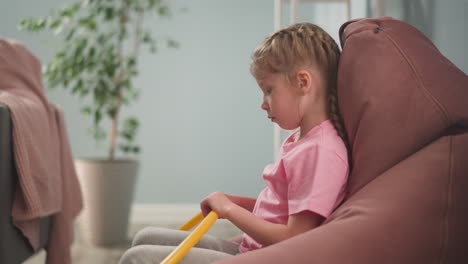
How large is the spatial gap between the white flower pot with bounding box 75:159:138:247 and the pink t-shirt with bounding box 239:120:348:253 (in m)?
1.92

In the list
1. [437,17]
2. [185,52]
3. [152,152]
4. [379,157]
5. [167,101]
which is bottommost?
[152,152]

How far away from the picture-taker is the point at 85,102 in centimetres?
364

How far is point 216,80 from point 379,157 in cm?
279

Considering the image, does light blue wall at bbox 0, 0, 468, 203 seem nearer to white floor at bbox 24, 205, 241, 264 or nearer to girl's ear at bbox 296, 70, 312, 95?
white floor at bbox 24, 205, 241, 264

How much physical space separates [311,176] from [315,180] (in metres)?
0.01

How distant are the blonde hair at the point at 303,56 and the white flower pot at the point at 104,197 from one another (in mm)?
1935

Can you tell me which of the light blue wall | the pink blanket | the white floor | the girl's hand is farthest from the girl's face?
the light blue wall

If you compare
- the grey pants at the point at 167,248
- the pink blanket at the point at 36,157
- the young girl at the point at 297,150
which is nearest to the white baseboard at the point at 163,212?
the pink blanket at the point at 36,157

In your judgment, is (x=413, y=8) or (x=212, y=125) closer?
(x=413, y=8)

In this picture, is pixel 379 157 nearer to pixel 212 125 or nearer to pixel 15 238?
pixel 15 238

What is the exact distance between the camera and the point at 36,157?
171 cm

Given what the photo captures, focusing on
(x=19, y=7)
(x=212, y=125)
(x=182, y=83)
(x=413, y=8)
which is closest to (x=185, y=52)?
(x=182, y=83)

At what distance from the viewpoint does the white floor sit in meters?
2.53

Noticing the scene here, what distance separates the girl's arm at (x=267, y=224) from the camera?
94 centimetres
